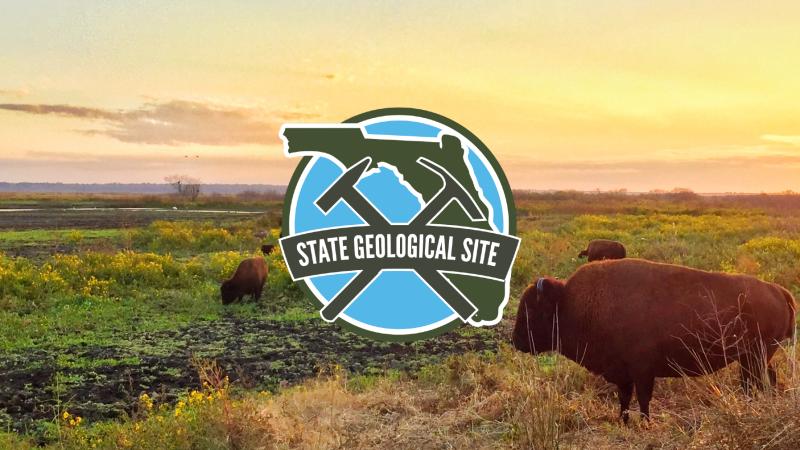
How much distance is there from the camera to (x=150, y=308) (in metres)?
13.6

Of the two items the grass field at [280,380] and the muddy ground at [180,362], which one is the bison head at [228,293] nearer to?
the grass field at [280,380]

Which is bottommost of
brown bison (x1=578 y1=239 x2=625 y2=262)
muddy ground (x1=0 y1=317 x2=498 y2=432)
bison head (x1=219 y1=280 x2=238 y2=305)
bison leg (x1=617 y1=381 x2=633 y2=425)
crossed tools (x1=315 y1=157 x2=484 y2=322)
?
muddy ground (x1=0 y1=317 x2=498 y2=432)

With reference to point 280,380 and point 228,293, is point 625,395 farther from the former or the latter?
point 228,293

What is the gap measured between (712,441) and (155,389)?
7.05 m

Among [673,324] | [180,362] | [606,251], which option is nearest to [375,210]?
[673,324]

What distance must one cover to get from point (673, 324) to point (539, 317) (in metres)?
1.28

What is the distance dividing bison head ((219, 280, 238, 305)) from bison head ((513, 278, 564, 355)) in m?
9.99

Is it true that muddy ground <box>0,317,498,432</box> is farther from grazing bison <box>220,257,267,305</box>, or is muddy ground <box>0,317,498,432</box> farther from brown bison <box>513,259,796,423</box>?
brown bison <box>513,259,796,423</box>

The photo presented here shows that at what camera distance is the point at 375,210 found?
809 centimetres

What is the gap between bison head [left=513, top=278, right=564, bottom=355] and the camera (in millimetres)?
5934

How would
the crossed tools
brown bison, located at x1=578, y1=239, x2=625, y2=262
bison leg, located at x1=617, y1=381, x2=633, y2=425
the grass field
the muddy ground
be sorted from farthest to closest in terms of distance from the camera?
brown bison, located at x1=578, y1=239, x2=625, y2=262 < the crossed tools < the muddy ground < bison leg, located at x1=617, y1=381, x2=633, y2=425 < the grass field

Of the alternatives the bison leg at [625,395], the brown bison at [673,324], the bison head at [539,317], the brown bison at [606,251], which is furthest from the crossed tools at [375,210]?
the brown bison at [606,251]

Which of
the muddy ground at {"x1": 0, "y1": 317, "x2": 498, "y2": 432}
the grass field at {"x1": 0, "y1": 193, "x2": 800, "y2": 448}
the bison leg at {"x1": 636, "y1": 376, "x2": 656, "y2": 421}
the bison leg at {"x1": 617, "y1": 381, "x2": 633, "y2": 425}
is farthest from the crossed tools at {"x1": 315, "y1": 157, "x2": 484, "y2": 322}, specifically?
the bison leg at {"x1": 636, "y1": 376, "x2": 656, "y2": 421}

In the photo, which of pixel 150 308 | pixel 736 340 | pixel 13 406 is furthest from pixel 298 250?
pixel 150 308
